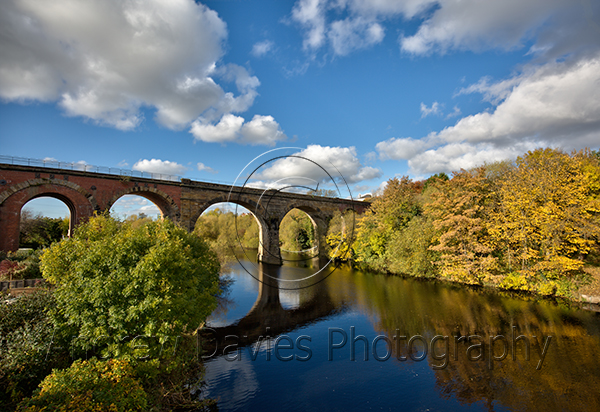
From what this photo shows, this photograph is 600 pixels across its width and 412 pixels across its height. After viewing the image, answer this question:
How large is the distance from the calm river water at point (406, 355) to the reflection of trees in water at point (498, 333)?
5 cm

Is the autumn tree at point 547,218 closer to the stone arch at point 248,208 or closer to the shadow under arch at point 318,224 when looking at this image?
the shadow under arch at point 318,224

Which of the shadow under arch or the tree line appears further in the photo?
the shadow under arch

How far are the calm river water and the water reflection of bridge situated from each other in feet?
0.36

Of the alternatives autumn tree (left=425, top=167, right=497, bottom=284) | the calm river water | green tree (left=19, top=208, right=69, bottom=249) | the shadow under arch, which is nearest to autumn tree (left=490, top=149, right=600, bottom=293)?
autumn tree (left=425, top=167, right=497, bottom=284)

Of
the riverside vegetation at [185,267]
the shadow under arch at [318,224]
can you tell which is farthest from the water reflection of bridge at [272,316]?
the shadow under arch at [318,224]

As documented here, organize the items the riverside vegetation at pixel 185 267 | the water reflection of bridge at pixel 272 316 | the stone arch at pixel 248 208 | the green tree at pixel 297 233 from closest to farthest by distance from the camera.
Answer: the riverside vegetation at pixel 185 267 → the water reflection of bridge at pixel 272 316 → the stone arch at pixel 248 208 → the green tree at pixel 297 233

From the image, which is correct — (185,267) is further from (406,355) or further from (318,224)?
(318,224)

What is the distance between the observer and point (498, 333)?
14.1 m

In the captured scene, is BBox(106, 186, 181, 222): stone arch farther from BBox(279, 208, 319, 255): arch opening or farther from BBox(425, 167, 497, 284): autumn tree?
BBox(425, 167, 497, 284): autumn tree

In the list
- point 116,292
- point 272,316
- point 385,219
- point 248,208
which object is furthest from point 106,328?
point 248,208

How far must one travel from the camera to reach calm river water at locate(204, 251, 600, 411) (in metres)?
9.33

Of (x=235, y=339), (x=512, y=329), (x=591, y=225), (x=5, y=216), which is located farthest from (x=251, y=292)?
(x=591, y=225)

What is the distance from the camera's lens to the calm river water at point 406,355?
367 inches

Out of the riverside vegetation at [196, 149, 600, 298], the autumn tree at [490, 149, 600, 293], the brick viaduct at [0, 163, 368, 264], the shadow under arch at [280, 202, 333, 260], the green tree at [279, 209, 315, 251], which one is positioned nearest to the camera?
the autumn tree at [490, 149, 600, 293]
